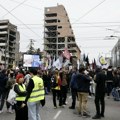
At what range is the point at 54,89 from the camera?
18.4 m

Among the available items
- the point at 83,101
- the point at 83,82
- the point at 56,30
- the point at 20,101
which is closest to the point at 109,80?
the point at 83,101

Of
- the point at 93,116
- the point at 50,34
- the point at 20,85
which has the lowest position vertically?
the point at 93,116

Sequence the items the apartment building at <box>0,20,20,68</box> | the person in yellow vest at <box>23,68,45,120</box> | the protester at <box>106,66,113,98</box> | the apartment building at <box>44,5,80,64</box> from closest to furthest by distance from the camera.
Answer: the person in yellow vest at <box>23,68,45,120</box>
the protester at <box>106,66,113,98</box>
the apartment building at <box>44,5,80,64</box>
the apartment building at <box>0,20,20,68</box>

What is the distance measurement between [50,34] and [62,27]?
602 cm

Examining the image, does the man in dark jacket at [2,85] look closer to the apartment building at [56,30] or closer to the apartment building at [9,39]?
the apartment building at [56,30]

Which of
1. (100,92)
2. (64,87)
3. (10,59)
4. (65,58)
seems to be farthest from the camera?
(10,59)

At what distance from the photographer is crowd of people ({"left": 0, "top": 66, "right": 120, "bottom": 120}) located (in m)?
10.8

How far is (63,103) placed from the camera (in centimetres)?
1945

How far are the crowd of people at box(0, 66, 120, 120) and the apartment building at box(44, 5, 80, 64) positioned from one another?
95.0m

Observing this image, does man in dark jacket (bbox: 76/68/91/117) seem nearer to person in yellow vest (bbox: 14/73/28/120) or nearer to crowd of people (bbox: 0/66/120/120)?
crowd of people (bbox: 0/66/120/120)

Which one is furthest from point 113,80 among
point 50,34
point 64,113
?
point 50,34

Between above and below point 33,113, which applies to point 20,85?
above

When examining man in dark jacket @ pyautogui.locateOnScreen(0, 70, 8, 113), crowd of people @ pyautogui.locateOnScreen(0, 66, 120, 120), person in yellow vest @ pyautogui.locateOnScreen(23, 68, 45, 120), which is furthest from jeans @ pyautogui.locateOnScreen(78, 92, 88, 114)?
person in yellow vest @ pyautogui.locateOnScreen(23, 68, 45, 120)

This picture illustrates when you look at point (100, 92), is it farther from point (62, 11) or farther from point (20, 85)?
point (62, 11)
